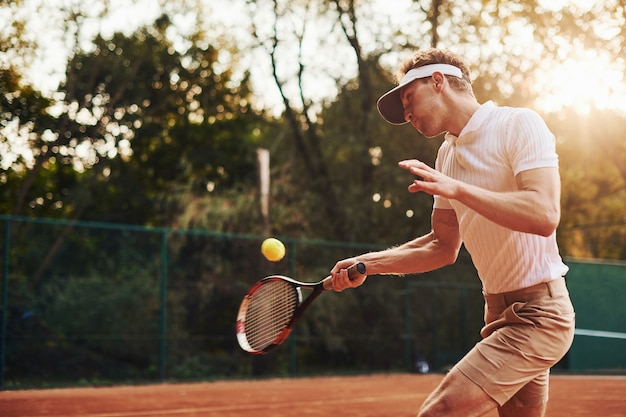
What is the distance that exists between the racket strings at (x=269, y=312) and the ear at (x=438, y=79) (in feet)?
3.91

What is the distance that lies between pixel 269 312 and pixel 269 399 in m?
5.18

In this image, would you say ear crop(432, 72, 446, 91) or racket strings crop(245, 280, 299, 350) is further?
racket strings crop(245, 280, 299, 350)

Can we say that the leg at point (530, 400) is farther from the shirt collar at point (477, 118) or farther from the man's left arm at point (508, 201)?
the shirt collar at point (477, 118)

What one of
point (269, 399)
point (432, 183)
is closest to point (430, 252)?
point (432, 183)

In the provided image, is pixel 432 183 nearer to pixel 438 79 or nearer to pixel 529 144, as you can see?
pixel 529 144

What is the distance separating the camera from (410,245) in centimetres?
304

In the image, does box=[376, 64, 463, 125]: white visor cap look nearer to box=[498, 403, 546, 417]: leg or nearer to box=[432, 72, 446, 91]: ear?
box=[432, 72, 446, 91]: ear

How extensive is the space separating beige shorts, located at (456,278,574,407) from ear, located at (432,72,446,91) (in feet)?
2.29

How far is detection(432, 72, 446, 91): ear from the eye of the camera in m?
2.63

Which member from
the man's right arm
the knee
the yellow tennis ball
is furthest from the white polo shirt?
the yellow tennis ball

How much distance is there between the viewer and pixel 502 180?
2482 mm

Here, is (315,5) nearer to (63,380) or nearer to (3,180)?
(3,180)

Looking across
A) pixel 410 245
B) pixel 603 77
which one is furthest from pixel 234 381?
pixel 410 245

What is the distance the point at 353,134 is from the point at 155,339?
8.51m
